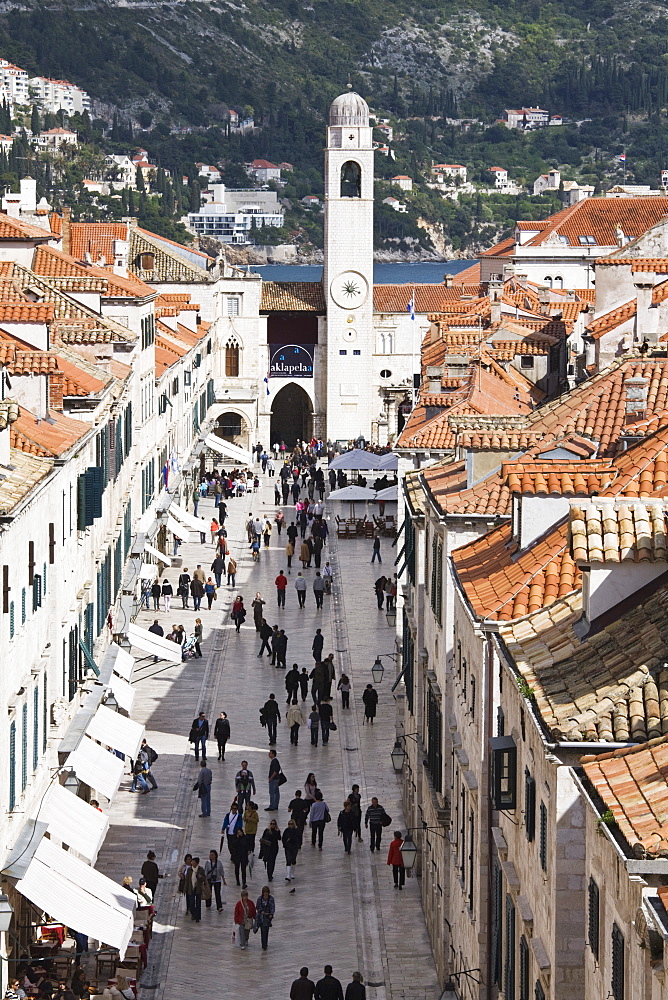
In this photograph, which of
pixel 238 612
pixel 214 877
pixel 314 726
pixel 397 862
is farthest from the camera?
pixel 238 612

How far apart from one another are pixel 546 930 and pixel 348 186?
9526 centimetres

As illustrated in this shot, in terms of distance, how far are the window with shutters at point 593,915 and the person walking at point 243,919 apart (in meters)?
14.8

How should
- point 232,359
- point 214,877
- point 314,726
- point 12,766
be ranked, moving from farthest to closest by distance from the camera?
1. point 232,359
2. point 314,726
3. point 214,877
4. point 12,766

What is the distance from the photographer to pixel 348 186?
109 m

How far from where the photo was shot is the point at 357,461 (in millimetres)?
79312

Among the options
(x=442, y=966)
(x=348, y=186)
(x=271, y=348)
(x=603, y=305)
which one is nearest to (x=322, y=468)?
(x=271, y=348)

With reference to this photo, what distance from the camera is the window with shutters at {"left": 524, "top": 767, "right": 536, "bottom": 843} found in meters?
16.6

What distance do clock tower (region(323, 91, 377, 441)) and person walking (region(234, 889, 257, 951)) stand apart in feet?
252

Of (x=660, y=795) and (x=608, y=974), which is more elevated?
(x=660, y=795)

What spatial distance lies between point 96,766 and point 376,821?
488cm

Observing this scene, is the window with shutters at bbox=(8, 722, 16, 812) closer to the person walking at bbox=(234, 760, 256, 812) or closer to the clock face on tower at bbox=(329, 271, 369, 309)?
the person walking at bbox=(234, 760, 256, 812)

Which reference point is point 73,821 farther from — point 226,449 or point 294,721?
point 226,449

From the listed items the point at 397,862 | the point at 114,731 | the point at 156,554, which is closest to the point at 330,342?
the point at 156,554

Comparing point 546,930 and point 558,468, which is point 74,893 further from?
point 546,930
